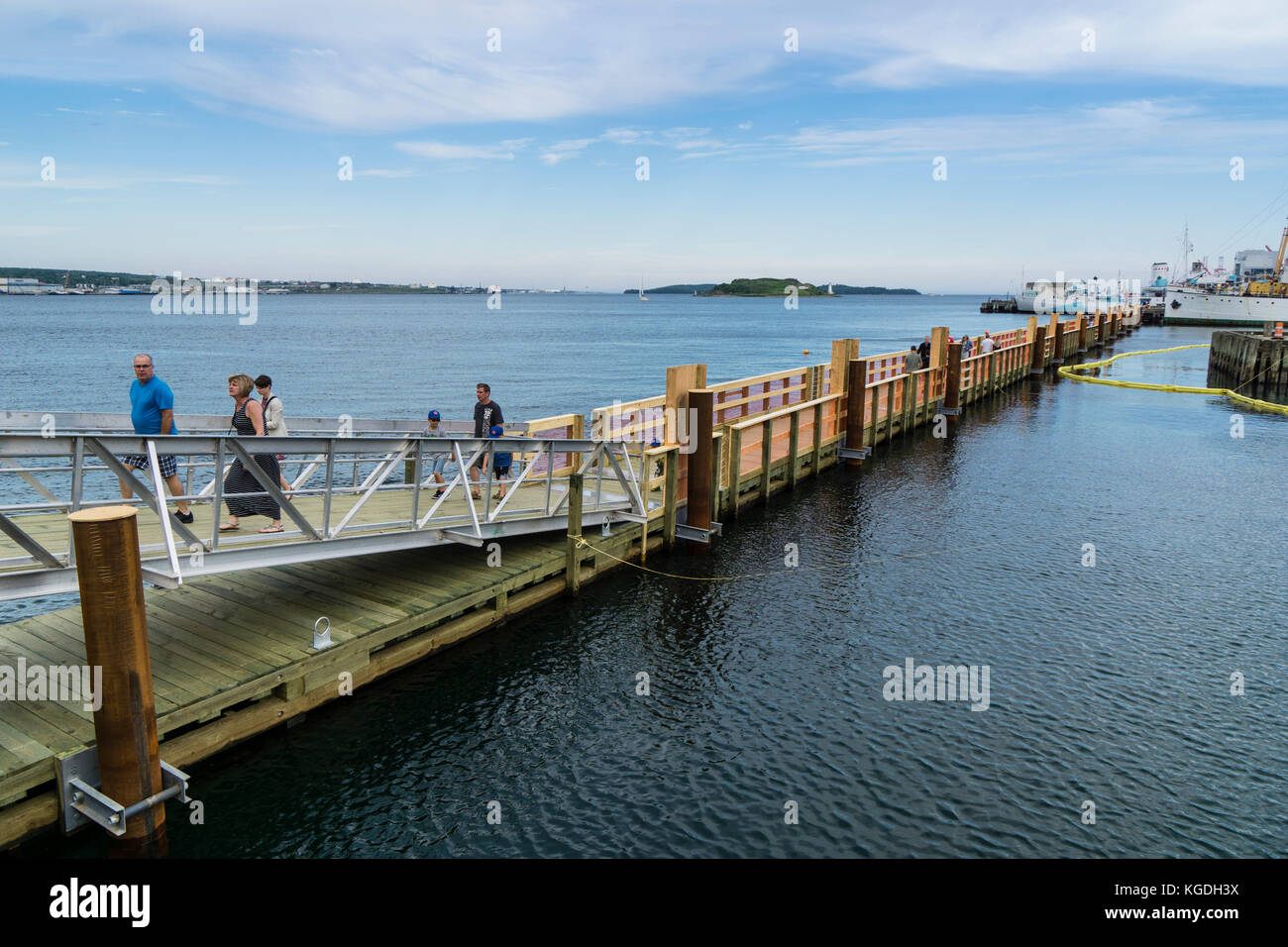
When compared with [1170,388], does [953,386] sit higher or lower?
higher

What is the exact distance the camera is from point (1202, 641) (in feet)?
42.0

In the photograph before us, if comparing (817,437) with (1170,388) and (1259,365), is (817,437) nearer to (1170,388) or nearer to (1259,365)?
(1170,388)

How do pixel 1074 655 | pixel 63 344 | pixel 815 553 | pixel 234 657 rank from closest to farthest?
pixel 234 657 → pixel 1074 655 → pixel 815 553 → pixel 63 344

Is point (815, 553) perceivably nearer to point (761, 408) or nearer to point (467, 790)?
point (761, 408)

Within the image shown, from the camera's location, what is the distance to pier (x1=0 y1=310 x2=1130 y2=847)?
26.6ft

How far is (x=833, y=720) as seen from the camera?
1041 centimetres

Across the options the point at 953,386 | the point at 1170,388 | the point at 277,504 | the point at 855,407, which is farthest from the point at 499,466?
the point at 1170,388

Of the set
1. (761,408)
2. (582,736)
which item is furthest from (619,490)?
(582,736)

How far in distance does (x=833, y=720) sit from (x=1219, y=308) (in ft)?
420

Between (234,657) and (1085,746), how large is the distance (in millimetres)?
9768

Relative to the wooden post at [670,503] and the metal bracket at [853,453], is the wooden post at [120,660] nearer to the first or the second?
the wooden post at [670,503]

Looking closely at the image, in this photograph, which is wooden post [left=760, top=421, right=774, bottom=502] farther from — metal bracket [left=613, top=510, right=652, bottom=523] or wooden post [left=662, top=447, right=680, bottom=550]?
metal bracket [left=613, top=510, right=652, bottom=523]

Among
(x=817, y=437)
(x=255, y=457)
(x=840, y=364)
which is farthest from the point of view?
(x=840, y=364)
